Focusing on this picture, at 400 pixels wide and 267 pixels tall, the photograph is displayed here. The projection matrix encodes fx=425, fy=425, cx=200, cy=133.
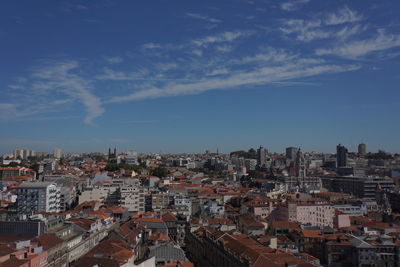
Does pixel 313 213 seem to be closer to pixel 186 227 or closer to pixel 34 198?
pixel 186 227

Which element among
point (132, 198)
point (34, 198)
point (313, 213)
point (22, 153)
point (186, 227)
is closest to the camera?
point (186, 227)

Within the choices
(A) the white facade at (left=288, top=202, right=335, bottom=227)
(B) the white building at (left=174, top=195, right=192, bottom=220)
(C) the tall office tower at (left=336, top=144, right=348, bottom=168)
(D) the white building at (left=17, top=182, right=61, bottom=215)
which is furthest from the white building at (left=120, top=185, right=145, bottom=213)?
(C) the tall office tower at (left=336, top=144, right=348, bottom=168)

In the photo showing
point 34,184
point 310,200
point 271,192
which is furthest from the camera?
point 271,192

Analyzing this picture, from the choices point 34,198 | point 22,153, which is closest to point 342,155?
point 34,198

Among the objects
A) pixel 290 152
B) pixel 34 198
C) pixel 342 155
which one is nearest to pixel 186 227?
pixel 34 198

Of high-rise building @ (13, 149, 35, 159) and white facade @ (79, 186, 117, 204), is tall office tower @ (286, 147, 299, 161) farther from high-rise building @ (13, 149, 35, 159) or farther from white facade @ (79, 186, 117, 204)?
white facade @ (79, 186, 117, 204)

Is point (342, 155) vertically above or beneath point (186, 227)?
above

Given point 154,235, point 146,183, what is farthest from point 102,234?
point 146,183

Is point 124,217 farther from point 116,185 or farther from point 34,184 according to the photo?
point 116,185

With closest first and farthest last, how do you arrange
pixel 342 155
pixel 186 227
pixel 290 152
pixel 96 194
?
pixel 186 227, pixel 96 194, pixel 342 155, pixel 290 152

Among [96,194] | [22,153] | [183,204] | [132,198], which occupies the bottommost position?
[183,204]

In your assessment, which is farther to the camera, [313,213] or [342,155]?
[342,155]
